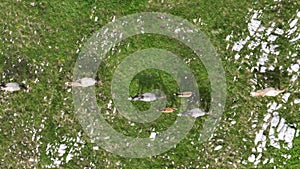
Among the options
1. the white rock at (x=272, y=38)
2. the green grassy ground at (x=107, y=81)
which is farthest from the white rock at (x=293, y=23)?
the white rock at (x=272, y=38)

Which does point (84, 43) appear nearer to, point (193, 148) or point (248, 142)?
point (193, 148)

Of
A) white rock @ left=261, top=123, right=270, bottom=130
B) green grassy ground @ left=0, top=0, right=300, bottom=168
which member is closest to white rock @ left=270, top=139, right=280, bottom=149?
green grassy ground @ left=0, top=0, right=300, bottom=168

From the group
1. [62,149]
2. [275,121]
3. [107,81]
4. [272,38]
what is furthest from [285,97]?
[62,149]

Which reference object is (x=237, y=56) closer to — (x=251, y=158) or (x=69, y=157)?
(x=251, y=158)

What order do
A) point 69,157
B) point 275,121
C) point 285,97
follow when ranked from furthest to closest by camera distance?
point 69,157
point 275,121
point 285,97

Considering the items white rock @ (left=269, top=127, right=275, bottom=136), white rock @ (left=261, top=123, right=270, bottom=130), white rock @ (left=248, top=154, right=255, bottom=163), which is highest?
white rock @ (left=261, top=123, right=270, bottom=130)

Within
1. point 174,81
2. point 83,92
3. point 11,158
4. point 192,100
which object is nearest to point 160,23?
point 174,81

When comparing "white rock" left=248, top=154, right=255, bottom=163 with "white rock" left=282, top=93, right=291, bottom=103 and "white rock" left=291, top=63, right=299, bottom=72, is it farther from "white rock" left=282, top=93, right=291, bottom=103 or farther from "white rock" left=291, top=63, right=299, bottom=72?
"white rock" left=291, top=63, right=299, bottom=72

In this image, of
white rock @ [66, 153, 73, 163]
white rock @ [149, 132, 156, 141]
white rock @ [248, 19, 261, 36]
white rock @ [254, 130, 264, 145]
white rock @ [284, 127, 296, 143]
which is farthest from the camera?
white rock @ [66, 153, 73, 163]

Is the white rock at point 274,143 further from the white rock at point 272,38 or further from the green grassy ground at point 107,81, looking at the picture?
the white rock at point 272,38
